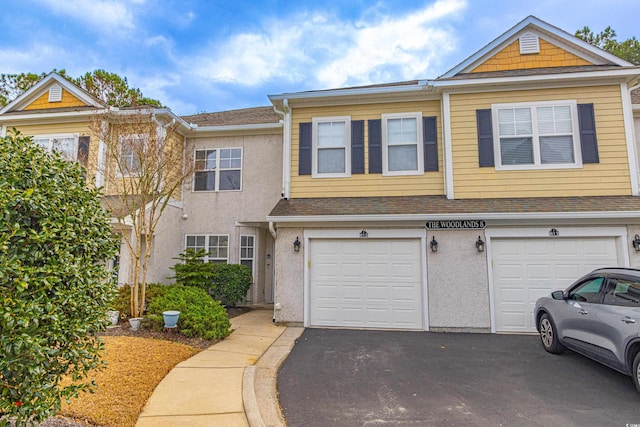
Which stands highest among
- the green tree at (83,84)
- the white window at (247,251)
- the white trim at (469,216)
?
the green tree at (83,84)

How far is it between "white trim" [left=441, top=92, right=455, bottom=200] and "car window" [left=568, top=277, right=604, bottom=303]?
3.44m

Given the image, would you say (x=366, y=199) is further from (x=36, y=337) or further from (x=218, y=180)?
(x=36, y=337)

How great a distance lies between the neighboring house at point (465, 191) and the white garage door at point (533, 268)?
0.02 metres

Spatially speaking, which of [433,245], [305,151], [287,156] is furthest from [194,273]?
[433,245]

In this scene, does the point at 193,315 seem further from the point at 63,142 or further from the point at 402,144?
the point at 63,142

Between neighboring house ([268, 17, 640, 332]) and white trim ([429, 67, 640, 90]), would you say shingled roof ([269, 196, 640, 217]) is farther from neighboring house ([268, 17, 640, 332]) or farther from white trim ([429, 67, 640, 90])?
white trim ([429, 67, 640, 90])

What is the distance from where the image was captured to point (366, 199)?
29.4 ft

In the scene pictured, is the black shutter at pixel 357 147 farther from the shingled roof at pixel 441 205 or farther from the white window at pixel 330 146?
the shingled roof at pixel 441 205

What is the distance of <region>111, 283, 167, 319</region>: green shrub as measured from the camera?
8.11m

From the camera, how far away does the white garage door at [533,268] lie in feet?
25.3

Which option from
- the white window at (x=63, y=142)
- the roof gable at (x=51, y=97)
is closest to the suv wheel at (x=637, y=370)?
the white window at (x=63, y=142)

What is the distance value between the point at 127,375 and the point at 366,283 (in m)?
5.31

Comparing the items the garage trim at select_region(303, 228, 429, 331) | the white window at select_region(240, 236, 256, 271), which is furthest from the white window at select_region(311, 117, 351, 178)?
the white window at select_region(240, 236, 256, 271)

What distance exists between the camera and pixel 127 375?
469 cm
